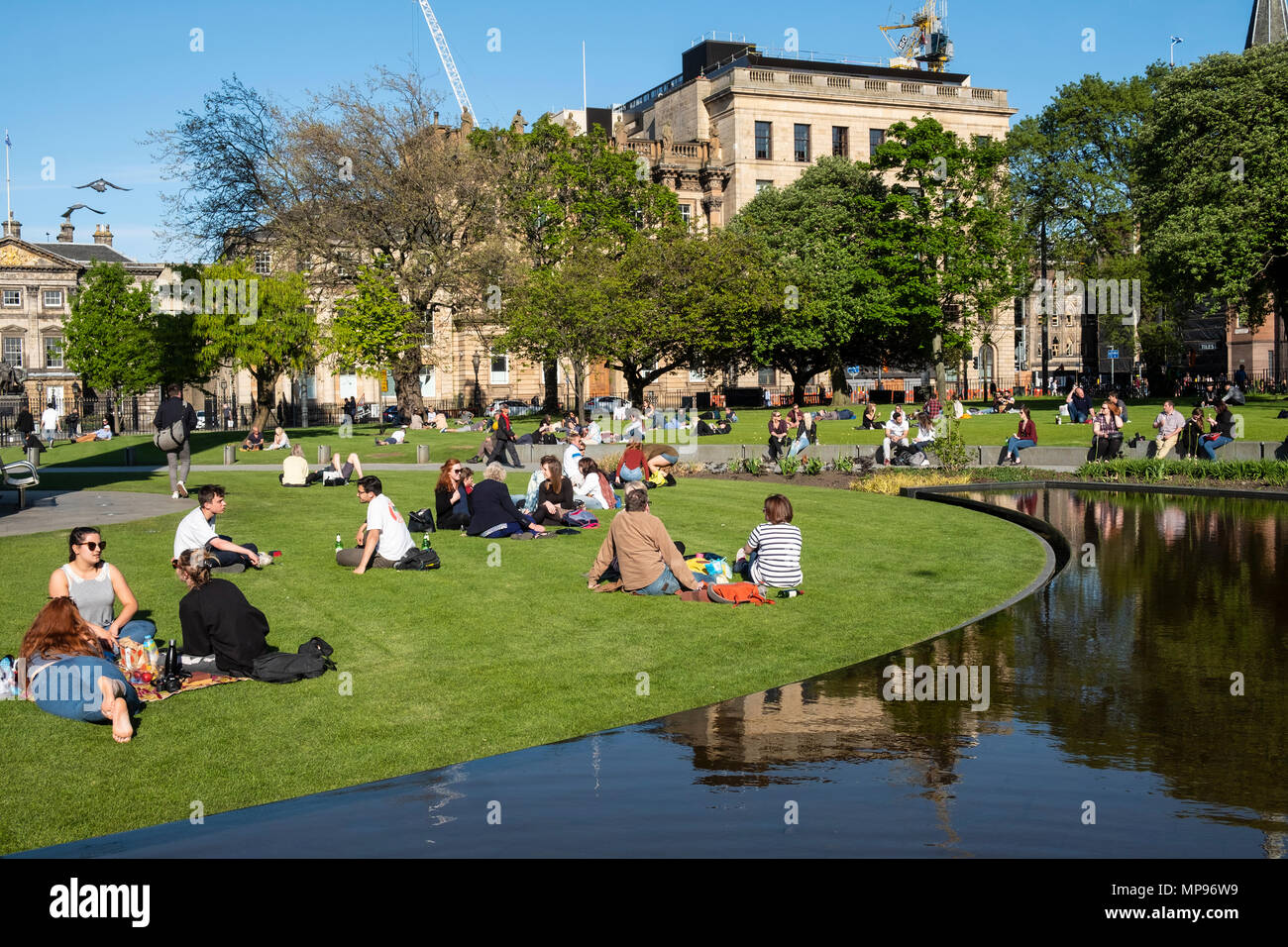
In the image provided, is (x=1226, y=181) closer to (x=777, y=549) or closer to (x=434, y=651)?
(x=777, y=549)

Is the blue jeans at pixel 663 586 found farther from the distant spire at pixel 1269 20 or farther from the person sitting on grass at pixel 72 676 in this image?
the distant spire at pixel 1269 20

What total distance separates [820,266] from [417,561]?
46386 mm

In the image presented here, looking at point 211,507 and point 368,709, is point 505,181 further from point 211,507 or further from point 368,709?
point 368,709

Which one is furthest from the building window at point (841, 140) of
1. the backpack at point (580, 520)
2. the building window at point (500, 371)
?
the backpack at point (580, 520)

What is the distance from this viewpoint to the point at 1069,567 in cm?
1537

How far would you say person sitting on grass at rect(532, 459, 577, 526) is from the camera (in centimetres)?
1808

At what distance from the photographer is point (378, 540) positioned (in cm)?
1408

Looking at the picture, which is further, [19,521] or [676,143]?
[676,143]

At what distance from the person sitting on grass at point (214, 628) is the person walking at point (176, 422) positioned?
418 inches

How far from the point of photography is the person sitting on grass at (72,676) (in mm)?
8375

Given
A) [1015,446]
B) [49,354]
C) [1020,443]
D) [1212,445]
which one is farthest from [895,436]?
[49,354]

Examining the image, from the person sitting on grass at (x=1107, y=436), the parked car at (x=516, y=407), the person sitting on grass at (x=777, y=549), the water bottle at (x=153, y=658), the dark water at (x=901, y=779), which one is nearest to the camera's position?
the dark water at (x=901, y=779)
